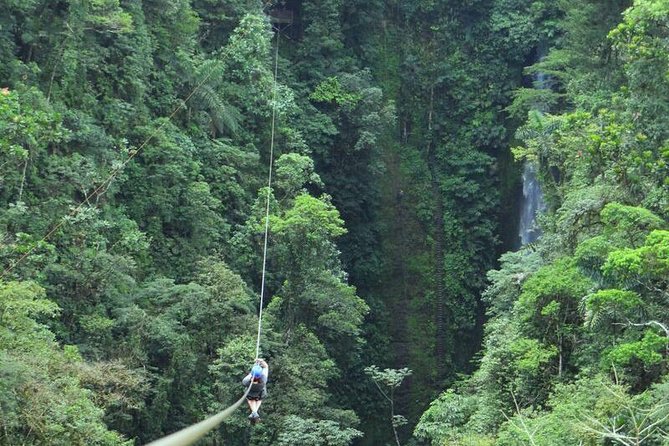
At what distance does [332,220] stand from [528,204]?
9.49m

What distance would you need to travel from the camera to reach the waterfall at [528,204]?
28.6 meters

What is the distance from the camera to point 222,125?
80.4 feet

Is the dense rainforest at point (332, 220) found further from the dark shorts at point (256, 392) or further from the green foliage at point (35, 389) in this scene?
the dark shorts at point (256, 392)

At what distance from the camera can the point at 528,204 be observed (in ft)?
95.7

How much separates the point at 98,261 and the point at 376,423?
35.4 feet

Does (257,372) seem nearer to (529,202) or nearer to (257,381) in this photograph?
(257,381)

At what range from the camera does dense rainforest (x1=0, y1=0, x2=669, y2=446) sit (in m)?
15.5

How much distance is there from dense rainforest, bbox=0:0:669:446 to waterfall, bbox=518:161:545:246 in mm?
116

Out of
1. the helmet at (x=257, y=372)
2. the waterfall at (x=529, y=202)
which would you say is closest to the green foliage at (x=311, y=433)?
the helmet at (x=257, y=372)

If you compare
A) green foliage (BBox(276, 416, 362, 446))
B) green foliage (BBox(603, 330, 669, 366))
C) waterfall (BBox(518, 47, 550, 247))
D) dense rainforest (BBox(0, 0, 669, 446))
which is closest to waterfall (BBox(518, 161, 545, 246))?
waterfall (BBox(518, 47, 550, 247))

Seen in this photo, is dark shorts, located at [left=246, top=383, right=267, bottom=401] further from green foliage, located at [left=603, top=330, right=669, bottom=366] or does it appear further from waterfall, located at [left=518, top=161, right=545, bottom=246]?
waterfall, located at [left=518, top=161, right=545, bottom=246]

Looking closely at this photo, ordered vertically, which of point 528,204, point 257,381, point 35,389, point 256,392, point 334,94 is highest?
point 334,94

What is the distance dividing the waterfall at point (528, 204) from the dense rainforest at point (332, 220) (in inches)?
4.6

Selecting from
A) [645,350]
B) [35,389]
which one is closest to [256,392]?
[35,389]
